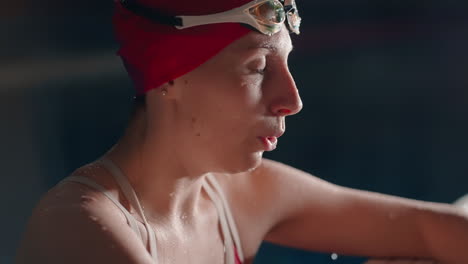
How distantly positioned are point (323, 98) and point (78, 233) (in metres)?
1.88

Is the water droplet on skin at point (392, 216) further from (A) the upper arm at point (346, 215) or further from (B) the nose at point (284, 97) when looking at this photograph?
(B) the nose at point (284, 97)

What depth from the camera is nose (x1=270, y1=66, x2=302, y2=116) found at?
1.13 m

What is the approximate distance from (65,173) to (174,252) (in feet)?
2.70

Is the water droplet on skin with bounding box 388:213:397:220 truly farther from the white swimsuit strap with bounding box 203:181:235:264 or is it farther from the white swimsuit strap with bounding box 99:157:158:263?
the white swimsuit strap with bounding box 99:157:158:263

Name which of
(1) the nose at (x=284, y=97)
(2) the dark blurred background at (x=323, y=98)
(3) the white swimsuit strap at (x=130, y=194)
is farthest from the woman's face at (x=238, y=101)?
(2) the dark blurred background at (x=323, y=98)

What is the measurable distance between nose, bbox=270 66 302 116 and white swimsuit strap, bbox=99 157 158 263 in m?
0.25

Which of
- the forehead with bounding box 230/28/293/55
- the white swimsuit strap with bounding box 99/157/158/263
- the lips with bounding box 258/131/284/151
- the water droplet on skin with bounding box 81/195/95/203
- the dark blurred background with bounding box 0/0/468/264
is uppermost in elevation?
the forehead with bounding box 230/28/293/55

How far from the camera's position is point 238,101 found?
1.14m

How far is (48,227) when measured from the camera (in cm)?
105

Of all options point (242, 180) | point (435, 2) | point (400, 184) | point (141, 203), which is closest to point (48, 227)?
point (141, 203)

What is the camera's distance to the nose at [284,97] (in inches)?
44.5

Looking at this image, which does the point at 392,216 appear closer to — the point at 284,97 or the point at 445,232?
the point at 445,232

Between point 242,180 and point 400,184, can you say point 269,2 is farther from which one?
point 400,184

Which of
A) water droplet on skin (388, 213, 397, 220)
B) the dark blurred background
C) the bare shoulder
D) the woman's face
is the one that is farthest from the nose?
the dark blurred background
